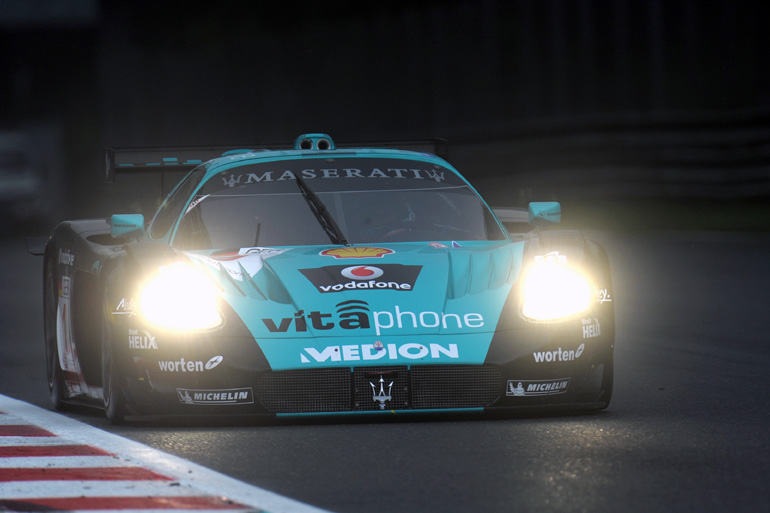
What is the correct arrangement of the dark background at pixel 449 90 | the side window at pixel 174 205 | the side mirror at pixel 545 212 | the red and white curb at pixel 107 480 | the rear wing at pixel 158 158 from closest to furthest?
the red and white curb at pixel 107 480, the side mirror at pixel 545 212, the side window at pixel 174 205, the rear wing at pixel 158 158, the dark background at pixel 449 90

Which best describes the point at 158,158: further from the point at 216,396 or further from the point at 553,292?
the point at 553,292

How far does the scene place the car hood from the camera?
611 centimetres

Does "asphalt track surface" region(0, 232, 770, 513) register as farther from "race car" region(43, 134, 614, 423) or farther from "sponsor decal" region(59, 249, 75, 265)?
"sponsor decal" region(59, 249, 75, 265)

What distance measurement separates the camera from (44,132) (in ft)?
84.7

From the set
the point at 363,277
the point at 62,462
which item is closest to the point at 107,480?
the point at 62,462

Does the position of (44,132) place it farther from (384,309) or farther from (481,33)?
(384,309)

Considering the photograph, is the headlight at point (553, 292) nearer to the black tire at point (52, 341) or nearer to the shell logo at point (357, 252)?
the shell logo at point (357, 252)

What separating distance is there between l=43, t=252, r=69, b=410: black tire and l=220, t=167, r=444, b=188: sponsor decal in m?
1.14

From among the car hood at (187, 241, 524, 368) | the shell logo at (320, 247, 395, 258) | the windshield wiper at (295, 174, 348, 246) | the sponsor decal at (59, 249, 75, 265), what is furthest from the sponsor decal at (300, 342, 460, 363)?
the sponsor decal at (59, 249, 75, 265)

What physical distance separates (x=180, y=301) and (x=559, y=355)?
5.08 feet

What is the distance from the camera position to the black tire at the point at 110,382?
634cm

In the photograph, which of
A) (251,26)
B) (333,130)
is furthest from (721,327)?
(251,26)

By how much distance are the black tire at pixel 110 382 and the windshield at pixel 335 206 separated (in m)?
0.77

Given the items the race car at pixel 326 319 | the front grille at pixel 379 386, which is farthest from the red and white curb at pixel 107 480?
the front grille at pixel 379 386
